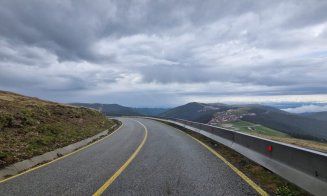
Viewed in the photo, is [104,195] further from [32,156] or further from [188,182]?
[32,156]

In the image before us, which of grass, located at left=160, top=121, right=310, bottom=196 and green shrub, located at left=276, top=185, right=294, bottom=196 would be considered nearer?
green shrub, located at left=276, top=185, right=294, bottom=196

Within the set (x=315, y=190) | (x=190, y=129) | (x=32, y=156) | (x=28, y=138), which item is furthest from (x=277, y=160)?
(x=190, y=129)

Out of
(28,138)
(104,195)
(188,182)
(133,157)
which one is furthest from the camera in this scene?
(28,138)

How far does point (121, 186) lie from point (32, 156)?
6426 mm

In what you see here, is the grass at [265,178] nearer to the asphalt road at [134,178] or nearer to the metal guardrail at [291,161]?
the metal guardrail at [291,161]

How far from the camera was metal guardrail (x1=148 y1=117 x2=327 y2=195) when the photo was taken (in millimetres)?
5988

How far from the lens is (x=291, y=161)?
7359 millimetres

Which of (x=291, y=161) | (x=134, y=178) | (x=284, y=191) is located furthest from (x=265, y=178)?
(x=134, y=178)

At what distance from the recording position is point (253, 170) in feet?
31.4

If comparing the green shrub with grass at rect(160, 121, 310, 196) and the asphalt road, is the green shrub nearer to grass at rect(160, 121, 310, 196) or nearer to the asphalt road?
grass at rect(160, 121, 310, 196)

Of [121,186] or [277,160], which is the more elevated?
[277,160]

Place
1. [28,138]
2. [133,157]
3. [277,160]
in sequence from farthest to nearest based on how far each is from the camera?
[28,138] < [133,157] < [277,160]

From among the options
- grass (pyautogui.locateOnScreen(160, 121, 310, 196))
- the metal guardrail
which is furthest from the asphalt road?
the metal guardrail

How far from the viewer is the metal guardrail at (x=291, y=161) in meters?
5.99
